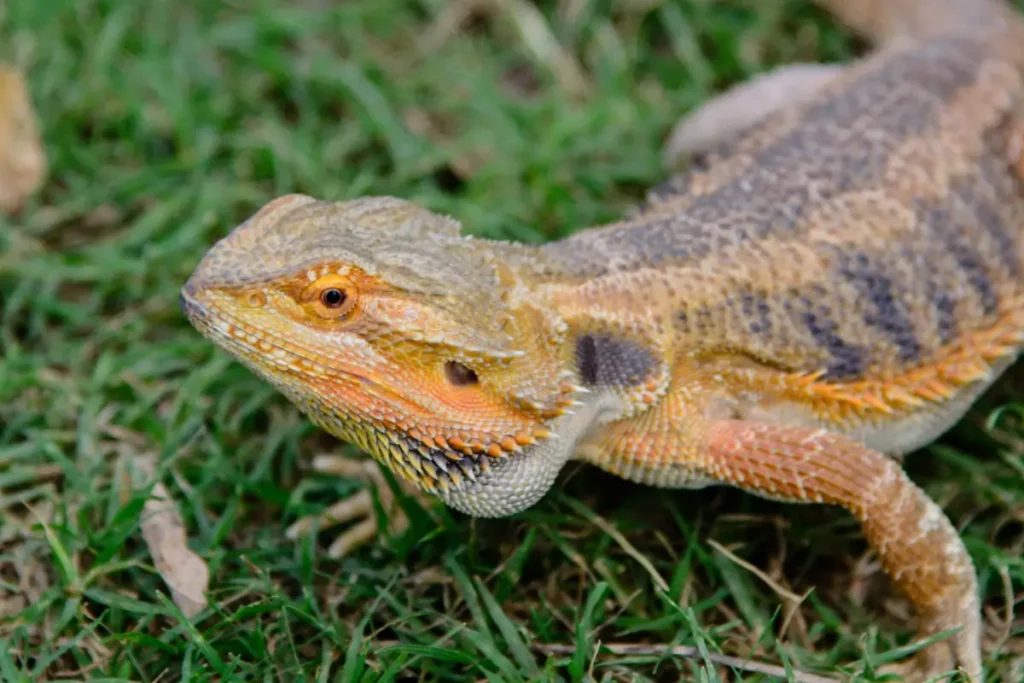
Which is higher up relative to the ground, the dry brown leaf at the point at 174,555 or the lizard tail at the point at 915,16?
the lizard tail at the point at 915,16

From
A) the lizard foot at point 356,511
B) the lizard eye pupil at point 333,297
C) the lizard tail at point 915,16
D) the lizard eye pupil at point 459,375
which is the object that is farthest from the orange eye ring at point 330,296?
the lizard tail at point 915,16

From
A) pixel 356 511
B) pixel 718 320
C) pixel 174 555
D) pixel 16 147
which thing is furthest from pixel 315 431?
pixel 16 147

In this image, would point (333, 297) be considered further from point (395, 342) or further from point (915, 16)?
point (915, 16)

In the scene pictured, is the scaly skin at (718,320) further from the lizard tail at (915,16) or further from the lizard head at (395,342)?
the lizard tail at (915,16)

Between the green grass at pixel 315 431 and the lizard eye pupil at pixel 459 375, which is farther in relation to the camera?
the green grass at pixel 315 431

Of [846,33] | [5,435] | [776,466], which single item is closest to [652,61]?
[846,33]

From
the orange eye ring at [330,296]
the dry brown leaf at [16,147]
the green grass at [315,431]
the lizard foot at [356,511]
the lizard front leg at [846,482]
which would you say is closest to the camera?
the orange eye ring at [330,296]

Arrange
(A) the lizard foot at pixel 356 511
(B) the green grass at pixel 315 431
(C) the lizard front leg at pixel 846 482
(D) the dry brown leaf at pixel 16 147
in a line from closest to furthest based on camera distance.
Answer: (C) the lizard front leg at pixel 846 482 → (B) the green grass at pixel 315 431 → (A) the lizard foot at pixel 356 511 → (D) the dry brown leaf at pixel 16 147

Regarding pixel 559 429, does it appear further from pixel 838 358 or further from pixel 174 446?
pixel 174 446
